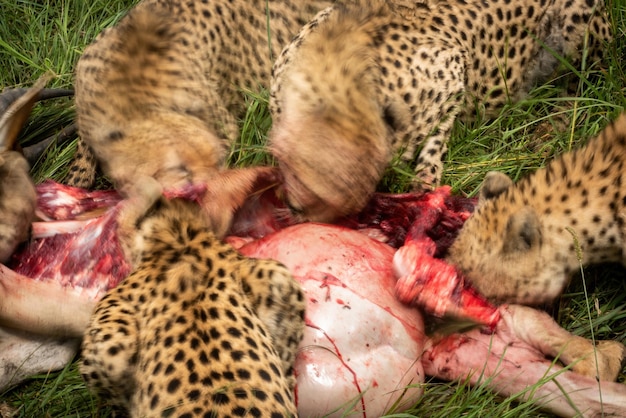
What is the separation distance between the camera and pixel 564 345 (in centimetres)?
359

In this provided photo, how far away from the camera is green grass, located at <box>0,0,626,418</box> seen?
3686 mm

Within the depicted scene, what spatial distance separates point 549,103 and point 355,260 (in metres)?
1.79

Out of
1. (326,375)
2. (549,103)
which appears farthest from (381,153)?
(549,103)

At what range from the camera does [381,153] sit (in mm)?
3977

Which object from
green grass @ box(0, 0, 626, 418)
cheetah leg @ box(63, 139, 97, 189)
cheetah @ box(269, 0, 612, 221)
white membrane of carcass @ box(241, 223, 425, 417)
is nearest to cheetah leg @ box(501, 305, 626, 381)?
green grass @ box(0, 0, 626, 418)

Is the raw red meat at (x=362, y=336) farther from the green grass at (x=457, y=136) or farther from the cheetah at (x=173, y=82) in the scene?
the cheetah at (x=173, y=82)

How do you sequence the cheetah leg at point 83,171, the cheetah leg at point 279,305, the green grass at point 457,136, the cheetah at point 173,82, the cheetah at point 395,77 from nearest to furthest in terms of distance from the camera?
the cheetah leg at point 279,305
the green grass at point 457,136
the cheetah at point 395,77
the cheetah at point 173,82
the cheetah leg at point 83,171

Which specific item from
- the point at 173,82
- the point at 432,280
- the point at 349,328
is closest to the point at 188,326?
the point at 349,328

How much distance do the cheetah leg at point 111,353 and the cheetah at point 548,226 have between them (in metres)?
1.34

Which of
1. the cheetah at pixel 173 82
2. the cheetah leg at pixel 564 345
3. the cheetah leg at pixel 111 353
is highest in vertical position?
the cheetah at pixel 173 82

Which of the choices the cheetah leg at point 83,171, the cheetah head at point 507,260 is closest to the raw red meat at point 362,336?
the cheetah head at point 507,260

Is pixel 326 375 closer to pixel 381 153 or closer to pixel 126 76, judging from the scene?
pixel 381 153

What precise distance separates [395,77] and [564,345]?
1.61 meters

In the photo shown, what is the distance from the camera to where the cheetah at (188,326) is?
294cm
